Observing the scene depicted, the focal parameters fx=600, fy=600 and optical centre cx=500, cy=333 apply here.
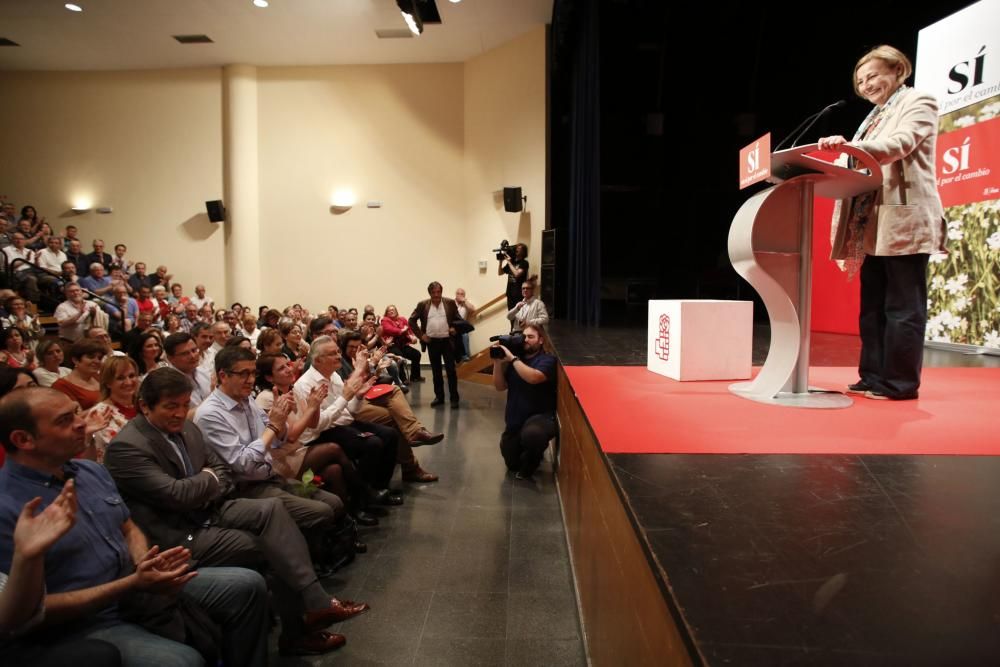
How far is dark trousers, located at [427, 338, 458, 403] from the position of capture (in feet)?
22.0

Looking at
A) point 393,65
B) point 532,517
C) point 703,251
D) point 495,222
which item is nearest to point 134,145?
point 393,65

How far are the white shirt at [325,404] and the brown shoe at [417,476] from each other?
717 mm

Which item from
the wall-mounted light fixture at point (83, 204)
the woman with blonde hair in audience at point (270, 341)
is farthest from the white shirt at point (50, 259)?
the woman with blonde hair in audience at point (270, 341)

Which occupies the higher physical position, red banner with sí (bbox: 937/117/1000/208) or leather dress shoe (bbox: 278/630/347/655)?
red banner with sí (bbox: 937/117/1000/208)

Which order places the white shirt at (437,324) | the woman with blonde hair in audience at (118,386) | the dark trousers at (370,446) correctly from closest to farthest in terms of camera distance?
the woman with blonde hair in audience at (118,386), the dark trousers at (370,446), the white shirt at (437,324)

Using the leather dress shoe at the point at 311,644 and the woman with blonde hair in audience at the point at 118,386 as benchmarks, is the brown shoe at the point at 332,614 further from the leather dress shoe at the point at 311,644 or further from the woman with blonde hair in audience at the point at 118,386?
the woman with blonde hair in audience at the point at 118,386

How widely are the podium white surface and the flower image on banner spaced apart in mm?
2784

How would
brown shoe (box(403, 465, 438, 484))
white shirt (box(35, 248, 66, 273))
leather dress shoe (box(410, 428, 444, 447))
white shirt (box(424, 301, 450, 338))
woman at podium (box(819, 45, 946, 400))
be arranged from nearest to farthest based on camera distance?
woman at podium (box(819, 45, 946, 400)) → leather dress shoe (box(410, 428, 444, 447)) → brown shoe (box(403, 465, 438, 484)) → white shirt (box(424, 301, 450, 338)) → white shirt (box(35, 248, 66, 273))

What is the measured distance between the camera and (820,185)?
2.22 m

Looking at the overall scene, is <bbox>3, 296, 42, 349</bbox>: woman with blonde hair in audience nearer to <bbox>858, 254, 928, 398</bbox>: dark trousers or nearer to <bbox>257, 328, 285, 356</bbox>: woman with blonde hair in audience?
<bbox>257, 328, 285, 356</bbox>: woman with blonde hair in audience

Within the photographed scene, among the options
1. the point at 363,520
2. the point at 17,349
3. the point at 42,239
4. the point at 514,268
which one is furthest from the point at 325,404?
the point at 42,239

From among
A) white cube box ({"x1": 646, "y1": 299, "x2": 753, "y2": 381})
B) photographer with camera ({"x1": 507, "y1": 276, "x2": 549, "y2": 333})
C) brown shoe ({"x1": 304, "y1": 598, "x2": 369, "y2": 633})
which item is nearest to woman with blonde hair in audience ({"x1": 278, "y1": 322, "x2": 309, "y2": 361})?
photographer with camera ({"x1": 507, "y1": 276, "x2": 549, "y2": 333})

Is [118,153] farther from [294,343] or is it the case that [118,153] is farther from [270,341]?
[270,341]

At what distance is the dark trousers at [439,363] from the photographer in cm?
670
